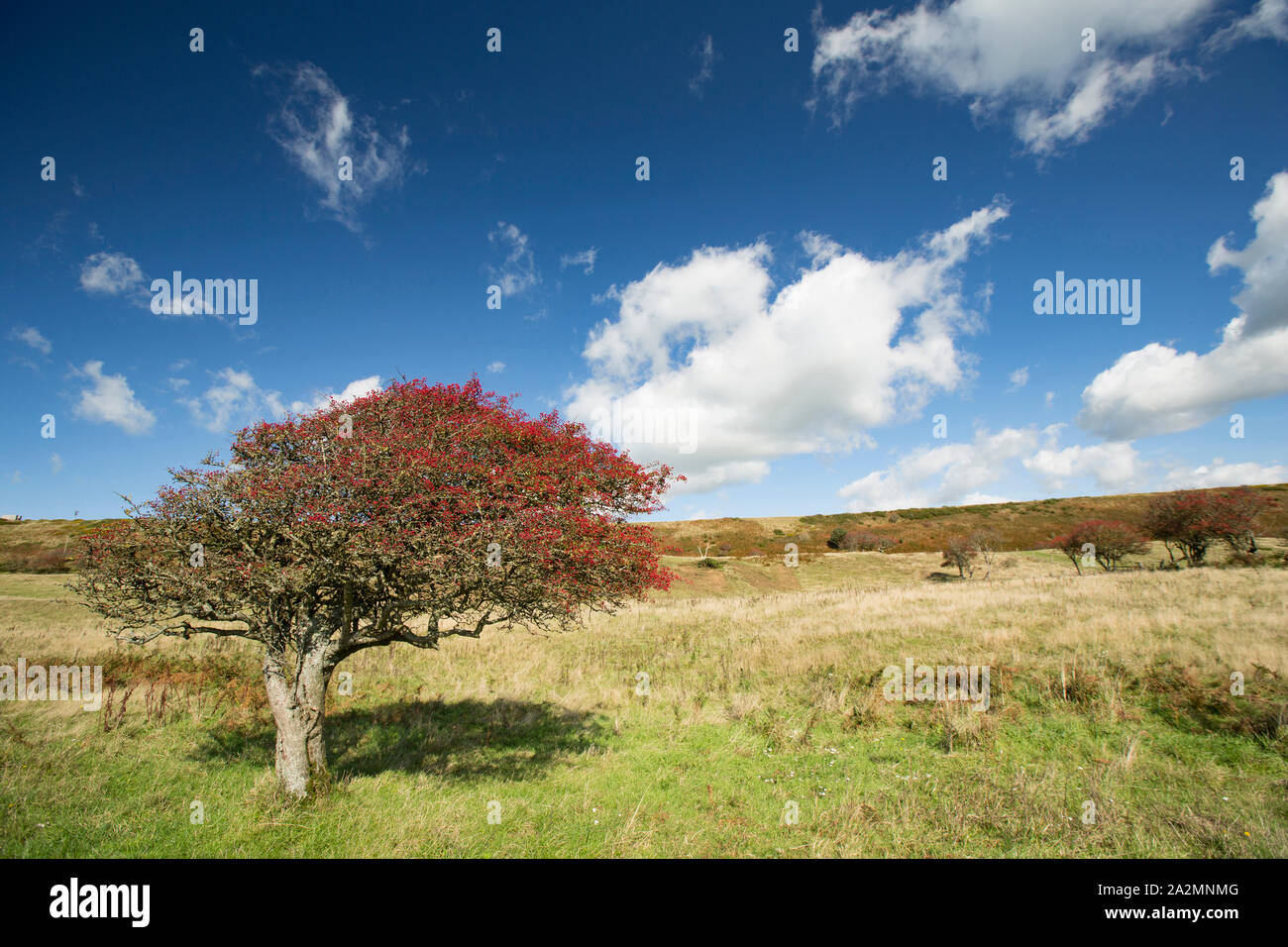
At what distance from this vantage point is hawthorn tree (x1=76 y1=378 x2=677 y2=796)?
7.50 meters

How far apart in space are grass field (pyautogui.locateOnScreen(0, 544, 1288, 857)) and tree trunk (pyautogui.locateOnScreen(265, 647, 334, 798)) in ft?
1.39

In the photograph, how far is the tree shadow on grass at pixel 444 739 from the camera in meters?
10.9

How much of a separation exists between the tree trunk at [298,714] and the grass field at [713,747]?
42 centimetres

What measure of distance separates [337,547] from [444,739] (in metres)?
7.63

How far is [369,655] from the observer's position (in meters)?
19.4

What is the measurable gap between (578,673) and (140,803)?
11623 millimetres

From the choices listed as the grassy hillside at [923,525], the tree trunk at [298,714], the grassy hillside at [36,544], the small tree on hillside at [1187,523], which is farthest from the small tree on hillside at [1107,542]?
the grassy hillside at [36,544]

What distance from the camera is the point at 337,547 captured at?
7316mm

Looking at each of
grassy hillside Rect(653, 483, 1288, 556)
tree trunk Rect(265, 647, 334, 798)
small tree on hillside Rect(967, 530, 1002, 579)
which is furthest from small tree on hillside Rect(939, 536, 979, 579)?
tree trunk Rect(265, 647, 334, 798)

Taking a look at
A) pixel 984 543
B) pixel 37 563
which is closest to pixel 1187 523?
pixel 984 543

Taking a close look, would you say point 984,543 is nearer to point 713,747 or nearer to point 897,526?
point 897,526

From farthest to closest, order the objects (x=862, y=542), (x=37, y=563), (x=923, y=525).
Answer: (x=923, y=525)
(x=862, y=542)
(x=37, y=563)
